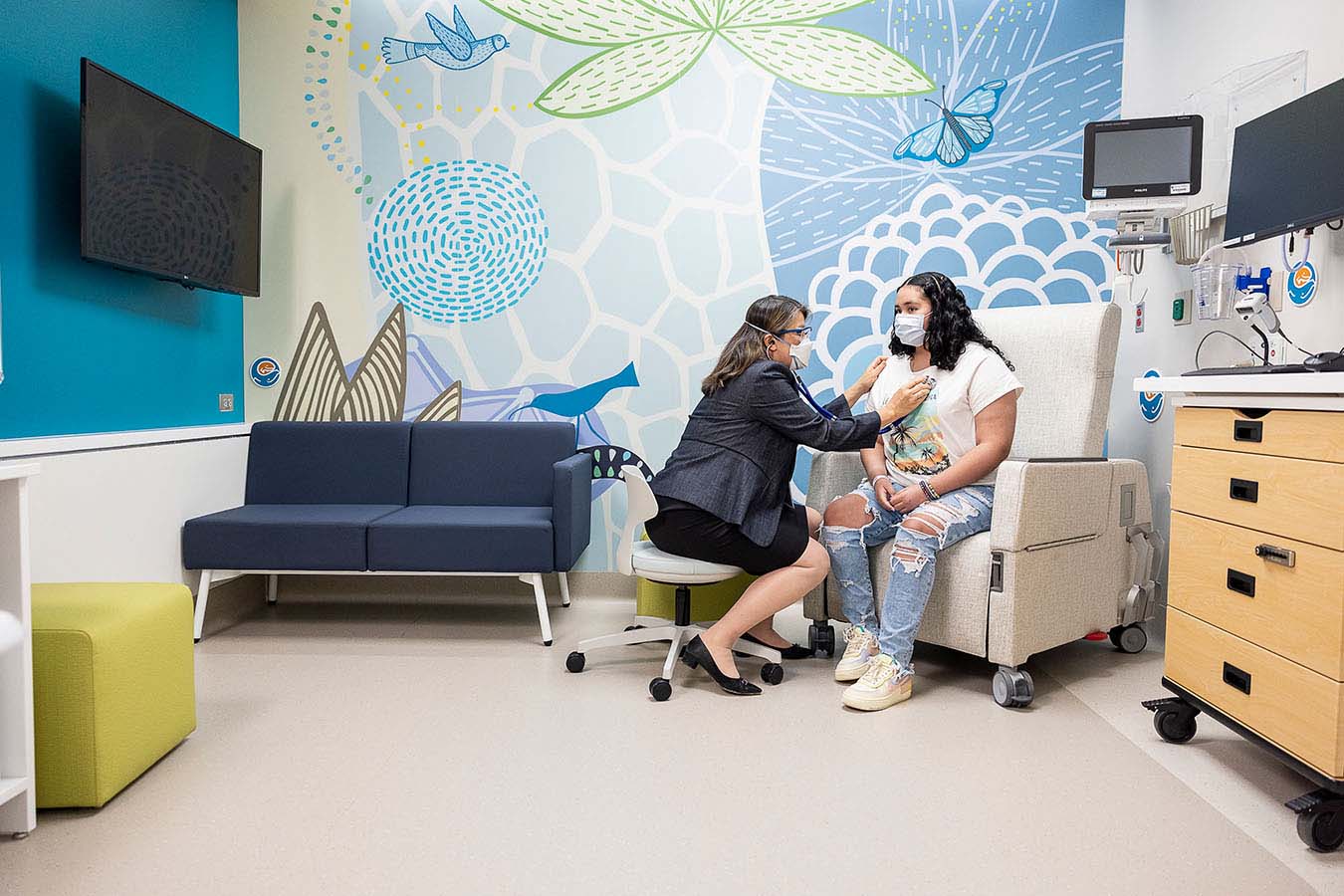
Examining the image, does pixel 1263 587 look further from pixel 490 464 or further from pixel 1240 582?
pixel 490 464

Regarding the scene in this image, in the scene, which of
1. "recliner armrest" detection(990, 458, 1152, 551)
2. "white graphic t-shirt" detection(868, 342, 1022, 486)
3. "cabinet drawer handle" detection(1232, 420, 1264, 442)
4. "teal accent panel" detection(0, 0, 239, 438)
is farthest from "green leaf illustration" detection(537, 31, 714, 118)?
"cabinet drawer handle" detection(1232, 420, 1264, 442)

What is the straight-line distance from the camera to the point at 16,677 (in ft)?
5.72

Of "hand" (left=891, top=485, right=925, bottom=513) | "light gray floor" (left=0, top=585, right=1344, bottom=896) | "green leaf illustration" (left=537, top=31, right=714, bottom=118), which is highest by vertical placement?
"green leaf illustration" (left=537, top=31, right=714, bottom=118)

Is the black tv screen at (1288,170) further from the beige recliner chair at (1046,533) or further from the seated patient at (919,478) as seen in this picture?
the seated patient at (919,478)

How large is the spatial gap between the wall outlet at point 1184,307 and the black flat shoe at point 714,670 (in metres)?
2.09

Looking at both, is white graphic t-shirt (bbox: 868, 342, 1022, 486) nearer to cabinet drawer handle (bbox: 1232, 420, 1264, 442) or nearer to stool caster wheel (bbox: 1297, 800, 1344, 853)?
cabinet drawer handle (bbox: 1232, 420, 1264, 442)

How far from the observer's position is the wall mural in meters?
3.86

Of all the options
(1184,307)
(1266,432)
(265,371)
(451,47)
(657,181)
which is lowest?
(1266,432)

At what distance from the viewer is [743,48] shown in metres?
3.88

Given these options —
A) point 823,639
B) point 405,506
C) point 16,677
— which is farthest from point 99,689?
point 823,639

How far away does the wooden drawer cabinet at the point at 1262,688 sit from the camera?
1.68 m

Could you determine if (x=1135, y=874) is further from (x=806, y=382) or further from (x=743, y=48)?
(x=743, y=48)

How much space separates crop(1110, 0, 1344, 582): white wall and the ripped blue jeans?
0.92 meters

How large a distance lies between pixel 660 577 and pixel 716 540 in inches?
8.3
